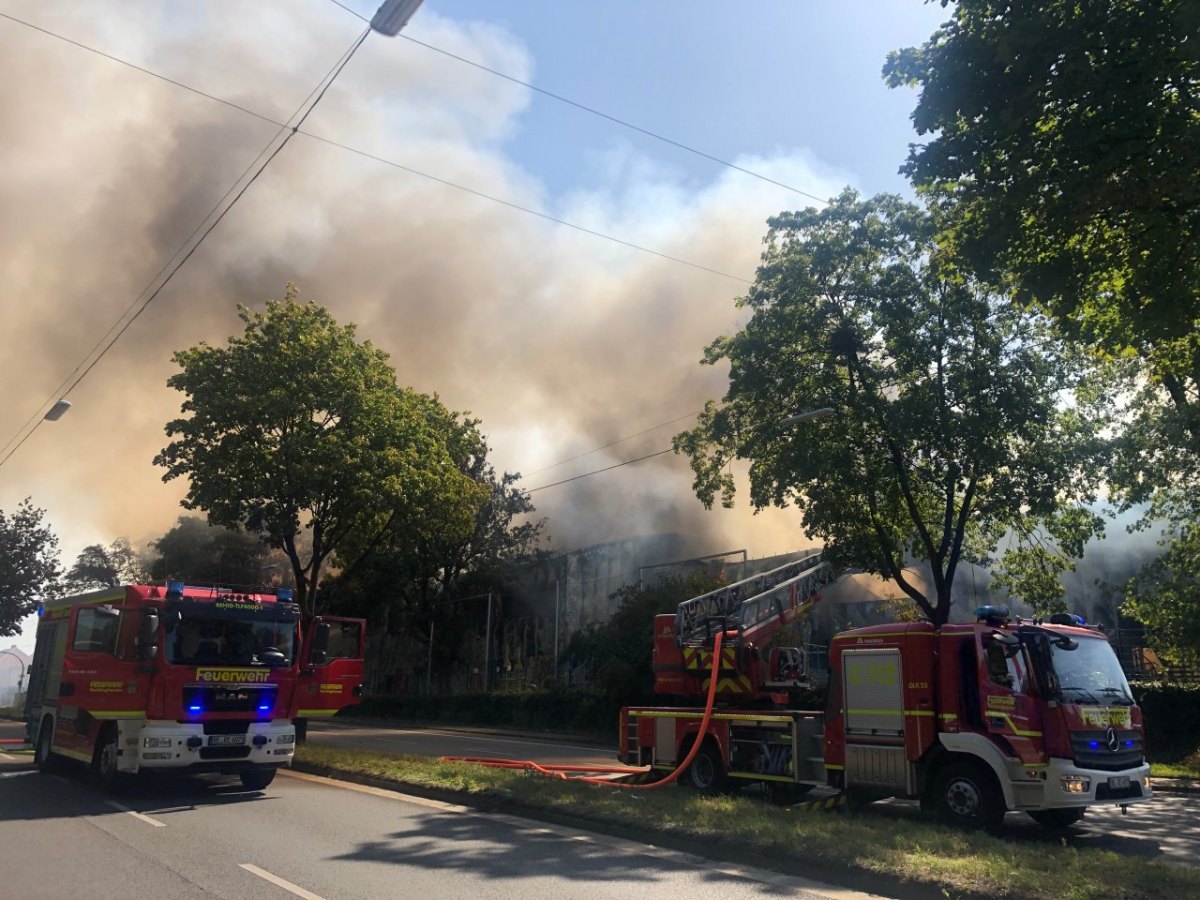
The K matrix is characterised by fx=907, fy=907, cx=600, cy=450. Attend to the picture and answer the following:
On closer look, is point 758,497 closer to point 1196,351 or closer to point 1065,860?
point 1196,351

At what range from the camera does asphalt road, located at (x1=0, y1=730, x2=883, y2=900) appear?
254 inches

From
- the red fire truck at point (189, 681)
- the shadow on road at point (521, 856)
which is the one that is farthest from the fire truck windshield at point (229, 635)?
the shadow on road at point (521, 856)

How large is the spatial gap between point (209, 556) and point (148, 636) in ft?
136

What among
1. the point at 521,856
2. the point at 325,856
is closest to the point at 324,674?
the point at 325,856

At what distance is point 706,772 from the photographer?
11.9 metres

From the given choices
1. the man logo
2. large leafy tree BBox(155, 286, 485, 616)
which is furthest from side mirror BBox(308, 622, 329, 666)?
large leafy tree BBox(155, 286, 485, 616)

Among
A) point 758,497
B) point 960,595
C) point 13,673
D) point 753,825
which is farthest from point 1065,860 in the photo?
point 13,673

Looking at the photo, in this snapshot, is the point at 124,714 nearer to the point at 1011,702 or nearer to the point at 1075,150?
the point at 1011,702

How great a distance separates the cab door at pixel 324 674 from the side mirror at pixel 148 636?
2.18m

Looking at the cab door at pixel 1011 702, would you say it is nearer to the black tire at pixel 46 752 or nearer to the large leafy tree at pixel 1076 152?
the large leafy tree at pixel 1076 152

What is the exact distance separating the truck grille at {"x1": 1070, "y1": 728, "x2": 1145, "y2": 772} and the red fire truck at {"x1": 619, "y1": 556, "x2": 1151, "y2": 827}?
2 centimetres

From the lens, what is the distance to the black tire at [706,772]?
11.6 meters

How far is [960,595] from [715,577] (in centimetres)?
1098

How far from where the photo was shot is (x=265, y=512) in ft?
85.3
